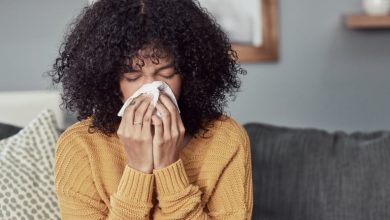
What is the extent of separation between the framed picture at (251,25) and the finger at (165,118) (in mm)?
1073

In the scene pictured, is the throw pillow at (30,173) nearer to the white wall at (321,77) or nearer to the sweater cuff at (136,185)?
the sweater cuff at (136,185)

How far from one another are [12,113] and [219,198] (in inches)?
35.9

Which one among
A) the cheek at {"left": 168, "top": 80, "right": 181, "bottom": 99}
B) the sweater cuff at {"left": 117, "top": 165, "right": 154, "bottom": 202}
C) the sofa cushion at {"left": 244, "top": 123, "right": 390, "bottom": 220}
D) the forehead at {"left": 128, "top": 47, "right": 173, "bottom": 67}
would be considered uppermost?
the forehead at {"left": 128, "top": 47, "right": 173, "bottom": 67}

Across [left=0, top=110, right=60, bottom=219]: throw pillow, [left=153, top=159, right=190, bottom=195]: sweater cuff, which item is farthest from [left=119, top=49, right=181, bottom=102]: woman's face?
[left=0, top=110, right=60, bottom=219]: throw pillow

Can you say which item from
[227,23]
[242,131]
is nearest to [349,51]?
[227,23]

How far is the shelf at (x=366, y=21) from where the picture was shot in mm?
1948

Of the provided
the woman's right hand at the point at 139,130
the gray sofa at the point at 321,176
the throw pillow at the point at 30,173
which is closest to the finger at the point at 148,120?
the woman's right hand at the point at 139,130

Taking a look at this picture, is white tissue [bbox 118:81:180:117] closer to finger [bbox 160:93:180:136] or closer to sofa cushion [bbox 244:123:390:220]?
finger [bbox 160:93:180:136]

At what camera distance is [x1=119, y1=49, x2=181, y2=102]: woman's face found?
1026 mm

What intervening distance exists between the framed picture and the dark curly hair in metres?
0.91

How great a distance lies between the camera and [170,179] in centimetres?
108

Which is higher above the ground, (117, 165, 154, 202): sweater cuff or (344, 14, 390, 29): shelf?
(344, 14, 390, 29): shelf

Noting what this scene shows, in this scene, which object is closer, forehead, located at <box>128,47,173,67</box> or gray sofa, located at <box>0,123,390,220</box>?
forehead, located at <box>128,47,173,67</box>

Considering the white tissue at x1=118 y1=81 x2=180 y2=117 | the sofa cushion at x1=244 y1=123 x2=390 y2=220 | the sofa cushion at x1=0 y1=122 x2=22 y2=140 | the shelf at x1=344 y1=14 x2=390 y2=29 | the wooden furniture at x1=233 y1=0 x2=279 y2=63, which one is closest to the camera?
the white tissue at x1=118 y1=81 x2=180 y2=117
